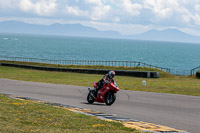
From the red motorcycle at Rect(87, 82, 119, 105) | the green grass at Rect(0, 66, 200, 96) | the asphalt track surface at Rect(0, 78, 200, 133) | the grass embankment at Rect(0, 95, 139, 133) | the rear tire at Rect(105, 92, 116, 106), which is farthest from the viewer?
the green grass at Rect(0, 66, 200, 96)

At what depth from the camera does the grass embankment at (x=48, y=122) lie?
28.4 feet

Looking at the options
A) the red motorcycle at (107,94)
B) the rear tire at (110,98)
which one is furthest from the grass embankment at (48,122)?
the rear tire at (110,98)

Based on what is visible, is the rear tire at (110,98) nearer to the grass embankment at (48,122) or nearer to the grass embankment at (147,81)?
the grass embankment at (48,122)

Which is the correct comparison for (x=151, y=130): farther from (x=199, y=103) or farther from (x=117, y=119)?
(x=199, y=103)

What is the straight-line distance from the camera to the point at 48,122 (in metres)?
9.75

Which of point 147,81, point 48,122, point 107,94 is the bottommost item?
point 48,122

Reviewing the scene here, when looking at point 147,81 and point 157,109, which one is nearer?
point 157,109

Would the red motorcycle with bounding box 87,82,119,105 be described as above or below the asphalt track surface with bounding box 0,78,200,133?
above

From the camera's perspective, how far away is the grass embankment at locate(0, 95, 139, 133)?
8651 millimetres

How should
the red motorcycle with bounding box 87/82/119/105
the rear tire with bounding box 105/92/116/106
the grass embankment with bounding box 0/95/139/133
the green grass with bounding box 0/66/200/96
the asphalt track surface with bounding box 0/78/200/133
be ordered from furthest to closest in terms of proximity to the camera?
1. the green grass with bounding box 0/66/200/96
2. the rear tire with bounding box 105/92/116/106
3. the red motorcycle with bounding box 87/82/119/105
4. the asphalt track surface with bounding box 0/78/200/133
5. the grass embankment with bounding box 0/95/139/133

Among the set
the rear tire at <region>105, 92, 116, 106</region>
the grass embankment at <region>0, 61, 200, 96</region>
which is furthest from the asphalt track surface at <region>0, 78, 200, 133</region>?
the grass embankment at <region>0, 61, 200, 96</region>

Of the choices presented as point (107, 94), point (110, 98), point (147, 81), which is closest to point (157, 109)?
point (110, 98)

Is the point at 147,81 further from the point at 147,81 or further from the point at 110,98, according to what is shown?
the point at 110,98

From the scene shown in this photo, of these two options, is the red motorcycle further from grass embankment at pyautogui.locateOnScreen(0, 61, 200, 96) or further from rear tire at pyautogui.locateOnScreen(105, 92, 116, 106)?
grass embankment at pyautogui.locateOnScreen(0, 61, 200, 96)
